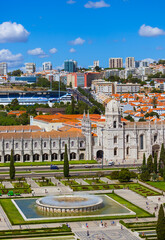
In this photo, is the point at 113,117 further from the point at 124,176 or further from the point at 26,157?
the point at 124,176

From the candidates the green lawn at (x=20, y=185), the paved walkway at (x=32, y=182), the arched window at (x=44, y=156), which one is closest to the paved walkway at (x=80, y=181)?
the paved walkway at (x=32, y=182)

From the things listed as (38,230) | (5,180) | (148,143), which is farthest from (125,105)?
(38,230)

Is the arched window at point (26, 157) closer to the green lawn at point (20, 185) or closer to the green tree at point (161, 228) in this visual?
the green lawn at point (20, 185)

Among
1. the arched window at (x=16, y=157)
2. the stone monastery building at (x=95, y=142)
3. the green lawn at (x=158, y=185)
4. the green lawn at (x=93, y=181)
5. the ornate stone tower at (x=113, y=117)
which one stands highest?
the ornate stone tower at (x=113, y=117)

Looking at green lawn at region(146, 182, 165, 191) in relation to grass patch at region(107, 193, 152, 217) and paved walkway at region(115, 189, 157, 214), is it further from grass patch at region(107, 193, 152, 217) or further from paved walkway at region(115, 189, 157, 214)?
grass patch at region(107, 193, 152, 217)

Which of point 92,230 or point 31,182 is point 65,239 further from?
point 31,182

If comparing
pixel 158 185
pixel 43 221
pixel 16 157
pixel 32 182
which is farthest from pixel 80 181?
pixel 43 221
